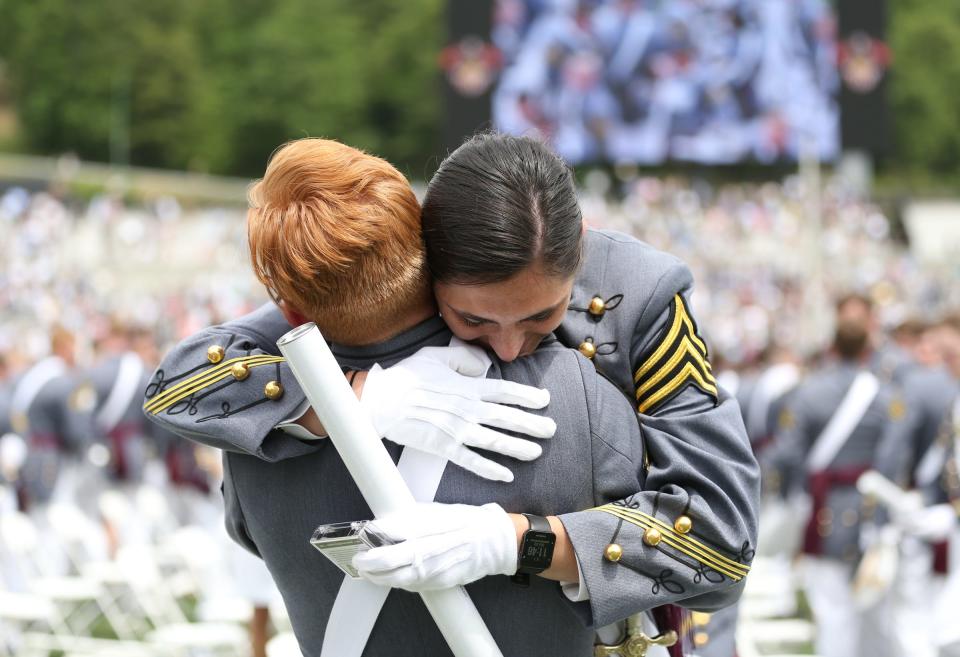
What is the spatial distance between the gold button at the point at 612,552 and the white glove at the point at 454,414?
161 mm

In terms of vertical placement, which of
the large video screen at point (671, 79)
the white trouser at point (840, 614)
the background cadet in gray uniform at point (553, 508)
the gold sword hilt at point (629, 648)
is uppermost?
the background cadet in gray uniform at point (553, 508)

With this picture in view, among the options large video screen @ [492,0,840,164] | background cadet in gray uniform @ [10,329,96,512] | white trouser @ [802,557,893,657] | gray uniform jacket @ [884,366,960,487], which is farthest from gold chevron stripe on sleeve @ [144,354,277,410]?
large video screen @ [492,0,840,164]

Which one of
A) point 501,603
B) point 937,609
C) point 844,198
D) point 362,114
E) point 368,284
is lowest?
point 362,114

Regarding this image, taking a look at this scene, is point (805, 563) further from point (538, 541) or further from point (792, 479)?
point (538, 541)

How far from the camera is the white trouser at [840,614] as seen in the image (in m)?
6.20

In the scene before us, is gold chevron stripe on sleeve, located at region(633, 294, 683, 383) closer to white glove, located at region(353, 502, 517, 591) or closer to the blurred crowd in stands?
white glove, located at region(353, 502, 517, 591)

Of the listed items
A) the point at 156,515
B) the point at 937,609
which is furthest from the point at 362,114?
the point at 937,609

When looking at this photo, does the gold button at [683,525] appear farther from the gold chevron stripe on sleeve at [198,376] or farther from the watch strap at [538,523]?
the gold chevron stripe on sleeve at [198,376]

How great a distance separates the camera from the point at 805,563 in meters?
6.46

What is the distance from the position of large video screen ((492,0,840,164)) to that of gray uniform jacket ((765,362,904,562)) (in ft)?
51.0

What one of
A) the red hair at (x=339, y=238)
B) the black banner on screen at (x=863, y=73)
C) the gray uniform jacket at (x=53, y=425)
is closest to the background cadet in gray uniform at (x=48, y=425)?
the gray uniform jacket at (x=53, y=425)

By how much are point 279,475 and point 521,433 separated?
36 centimetres

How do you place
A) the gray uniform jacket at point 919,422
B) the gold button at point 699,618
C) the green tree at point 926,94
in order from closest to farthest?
the gold button at point 699,618 < the gray uniform jacket at point 919,422 < the green tree at point 926,94

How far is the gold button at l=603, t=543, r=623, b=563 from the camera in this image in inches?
71.8
